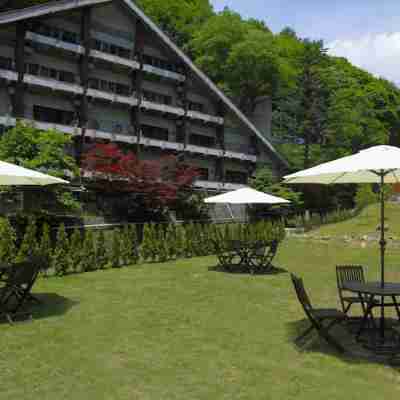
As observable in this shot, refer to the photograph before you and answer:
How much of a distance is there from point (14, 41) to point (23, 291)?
2621 cm

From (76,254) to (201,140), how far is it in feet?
92.5

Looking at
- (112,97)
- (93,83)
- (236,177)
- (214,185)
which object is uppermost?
(93,83)

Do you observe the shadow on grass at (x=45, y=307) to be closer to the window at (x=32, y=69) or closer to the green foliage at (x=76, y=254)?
the green foliage at (x=76, y=254)

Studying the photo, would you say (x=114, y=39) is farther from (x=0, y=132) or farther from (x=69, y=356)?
(x=69, y=356)

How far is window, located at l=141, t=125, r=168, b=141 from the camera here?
38938 millimetres

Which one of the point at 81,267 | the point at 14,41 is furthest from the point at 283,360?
the point at 14,41

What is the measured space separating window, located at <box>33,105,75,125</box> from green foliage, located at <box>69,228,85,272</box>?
2011 cm

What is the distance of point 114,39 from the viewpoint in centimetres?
3675

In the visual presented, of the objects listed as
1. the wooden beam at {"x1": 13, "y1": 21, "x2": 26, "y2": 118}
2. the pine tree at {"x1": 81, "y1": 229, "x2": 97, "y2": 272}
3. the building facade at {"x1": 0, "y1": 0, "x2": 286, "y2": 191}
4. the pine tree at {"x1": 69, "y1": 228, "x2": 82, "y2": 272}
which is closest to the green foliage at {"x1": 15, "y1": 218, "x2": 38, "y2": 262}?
A: the pine tree at {"x1": 69, "y1": 228, "x2": 82, "y2": 272}

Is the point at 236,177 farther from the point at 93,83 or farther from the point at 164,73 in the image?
the point at 93,83

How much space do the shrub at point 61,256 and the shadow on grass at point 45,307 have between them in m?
2.93

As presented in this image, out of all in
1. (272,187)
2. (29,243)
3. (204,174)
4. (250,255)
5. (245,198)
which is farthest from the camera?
(204,174)

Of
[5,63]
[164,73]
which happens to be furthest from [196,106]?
[5,63]

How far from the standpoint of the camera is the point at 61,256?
14.7m
